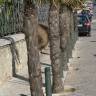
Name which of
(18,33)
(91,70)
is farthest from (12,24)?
(91,70)

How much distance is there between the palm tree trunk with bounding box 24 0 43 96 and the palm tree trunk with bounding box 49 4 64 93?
15.0 ft

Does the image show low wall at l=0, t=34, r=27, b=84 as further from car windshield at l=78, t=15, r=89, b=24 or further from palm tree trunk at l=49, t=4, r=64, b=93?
car windshield at l=78, t=15, r=89, b=24

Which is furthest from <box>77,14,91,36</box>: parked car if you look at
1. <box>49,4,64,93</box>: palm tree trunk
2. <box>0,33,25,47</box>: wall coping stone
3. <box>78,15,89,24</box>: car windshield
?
<box>49,4,64,93</box>: palm tree trunk

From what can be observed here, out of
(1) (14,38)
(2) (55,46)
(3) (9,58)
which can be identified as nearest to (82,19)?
(1) (14,38)

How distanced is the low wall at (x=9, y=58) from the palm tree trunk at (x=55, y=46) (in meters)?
1.65

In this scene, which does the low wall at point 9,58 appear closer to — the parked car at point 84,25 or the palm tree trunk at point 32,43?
the palm tree trunk at point 32,43

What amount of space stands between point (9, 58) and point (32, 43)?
264 inches

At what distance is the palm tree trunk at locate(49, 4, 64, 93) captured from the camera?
12.2 metres

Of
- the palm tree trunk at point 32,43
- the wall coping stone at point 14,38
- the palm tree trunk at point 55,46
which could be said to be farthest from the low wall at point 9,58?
the palm tree trunk at point 32,43

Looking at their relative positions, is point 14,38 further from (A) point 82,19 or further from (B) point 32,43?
(A) point 82,19

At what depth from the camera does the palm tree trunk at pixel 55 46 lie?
12.2 m

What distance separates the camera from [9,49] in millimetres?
14258

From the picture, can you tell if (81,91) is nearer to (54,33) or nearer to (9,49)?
(54,33)

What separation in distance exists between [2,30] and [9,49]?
1.01 meters
